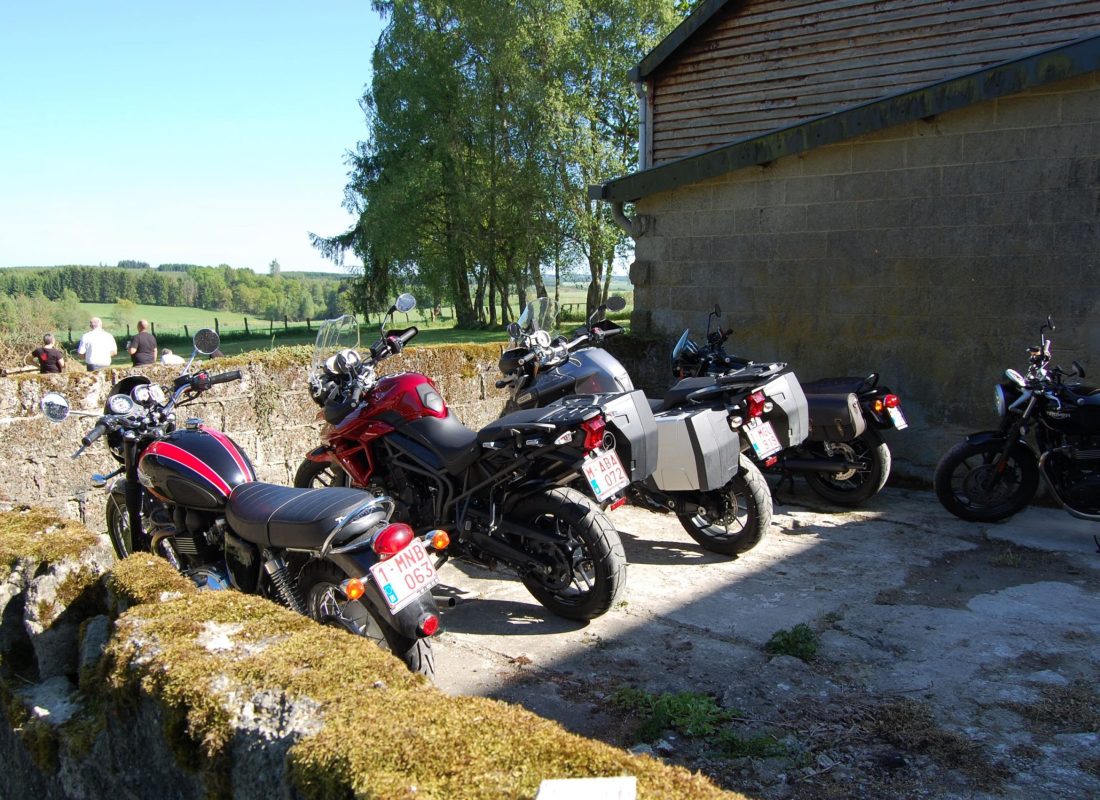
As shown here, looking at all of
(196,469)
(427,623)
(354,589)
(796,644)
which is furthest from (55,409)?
(796,644)

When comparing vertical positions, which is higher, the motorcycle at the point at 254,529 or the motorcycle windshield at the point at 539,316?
the motorcycle windshield at the point at 539,316

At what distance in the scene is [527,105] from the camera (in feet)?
87.5

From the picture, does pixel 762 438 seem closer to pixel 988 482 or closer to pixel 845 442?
pixel 845 442

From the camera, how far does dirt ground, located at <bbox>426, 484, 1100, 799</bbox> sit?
316 cm

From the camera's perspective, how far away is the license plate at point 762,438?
549cm

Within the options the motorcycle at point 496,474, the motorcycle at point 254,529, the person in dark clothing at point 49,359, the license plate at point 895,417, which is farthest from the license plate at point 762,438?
the person in dark clothing at point 49,359

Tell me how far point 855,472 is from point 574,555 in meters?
3.09

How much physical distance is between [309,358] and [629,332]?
3.40 metres

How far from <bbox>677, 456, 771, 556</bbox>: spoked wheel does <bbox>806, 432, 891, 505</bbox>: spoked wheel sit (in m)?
1.29

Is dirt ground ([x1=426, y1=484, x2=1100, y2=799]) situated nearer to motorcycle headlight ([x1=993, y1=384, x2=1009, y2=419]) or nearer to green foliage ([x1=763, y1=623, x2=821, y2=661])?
green foliage ([x1=763, y1=623, x2=821, y2=661])

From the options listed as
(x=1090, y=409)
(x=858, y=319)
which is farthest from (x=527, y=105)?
(x=1090, y=409)

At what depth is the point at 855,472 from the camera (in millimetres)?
6656

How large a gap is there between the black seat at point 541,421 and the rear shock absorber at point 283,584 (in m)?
1.29

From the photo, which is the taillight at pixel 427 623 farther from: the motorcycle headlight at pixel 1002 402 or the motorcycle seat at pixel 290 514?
the motorcycle headlight at pixel 1002 402
